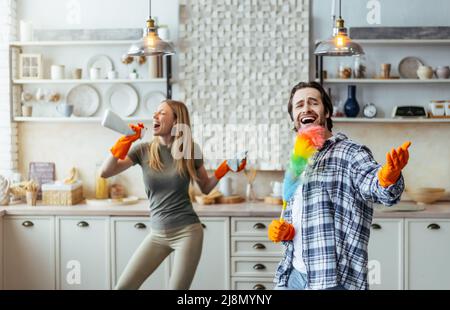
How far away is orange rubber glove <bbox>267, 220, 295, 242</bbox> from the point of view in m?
1.67

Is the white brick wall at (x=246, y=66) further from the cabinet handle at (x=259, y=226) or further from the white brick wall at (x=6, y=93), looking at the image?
the white brick wall at (x=6, y=93)

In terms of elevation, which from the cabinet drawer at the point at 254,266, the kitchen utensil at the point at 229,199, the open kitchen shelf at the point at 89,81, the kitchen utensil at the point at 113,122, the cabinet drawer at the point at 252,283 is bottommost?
the cabinet drawer at the point at 252,283

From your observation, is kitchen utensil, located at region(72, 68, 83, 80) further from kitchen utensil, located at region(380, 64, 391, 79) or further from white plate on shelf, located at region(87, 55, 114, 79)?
kitchen utensil, located at region(380, 64, 391, 79)

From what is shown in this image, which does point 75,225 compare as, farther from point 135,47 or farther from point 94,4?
point 94,4

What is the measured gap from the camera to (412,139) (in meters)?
3.79

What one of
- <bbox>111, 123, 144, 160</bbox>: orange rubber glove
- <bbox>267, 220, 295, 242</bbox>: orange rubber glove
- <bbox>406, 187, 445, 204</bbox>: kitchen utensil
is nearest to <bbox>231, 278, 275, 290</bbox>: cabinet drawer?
<bbox>406, 187, 445, 204</bbox>: kitchen utensil

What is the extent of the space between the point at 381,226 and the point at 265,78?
4.15 ft

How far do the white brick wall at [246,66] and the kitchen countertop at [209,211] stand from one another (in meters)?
0.46

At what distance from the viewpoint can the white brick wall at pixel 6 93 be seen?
12.5 feet

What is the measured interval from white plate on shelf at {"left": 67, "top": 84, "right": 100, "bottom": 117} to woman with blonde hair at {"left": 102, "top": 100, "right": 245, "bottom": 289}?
1.30 meters

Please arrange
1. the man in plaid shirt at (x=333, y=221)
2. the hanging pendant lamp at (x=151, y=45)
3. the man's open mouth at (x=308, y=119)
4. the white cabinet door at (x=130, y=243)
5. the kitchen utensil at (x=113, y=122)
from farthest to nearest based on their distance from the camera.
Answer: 1. the white cabinet door at (x=130, y=243)
2. the hanging pendant lamp at (x=151, y=45)
3. the kitchen utensil at (x=113, y=122)
4. the man's open mouth at (x=308, y=119)
5. the man in plaid shirt at (x=333, y=221)

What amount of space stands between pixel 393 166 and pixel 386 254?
2066 mm

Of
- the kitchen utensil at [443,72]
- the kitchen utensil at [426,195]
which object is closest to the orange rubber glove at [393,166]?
the kitchen utensil at [426,195]

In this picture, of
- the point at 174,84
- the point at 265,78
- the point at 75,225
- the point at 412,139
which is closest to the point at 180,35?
the point at 174,84
